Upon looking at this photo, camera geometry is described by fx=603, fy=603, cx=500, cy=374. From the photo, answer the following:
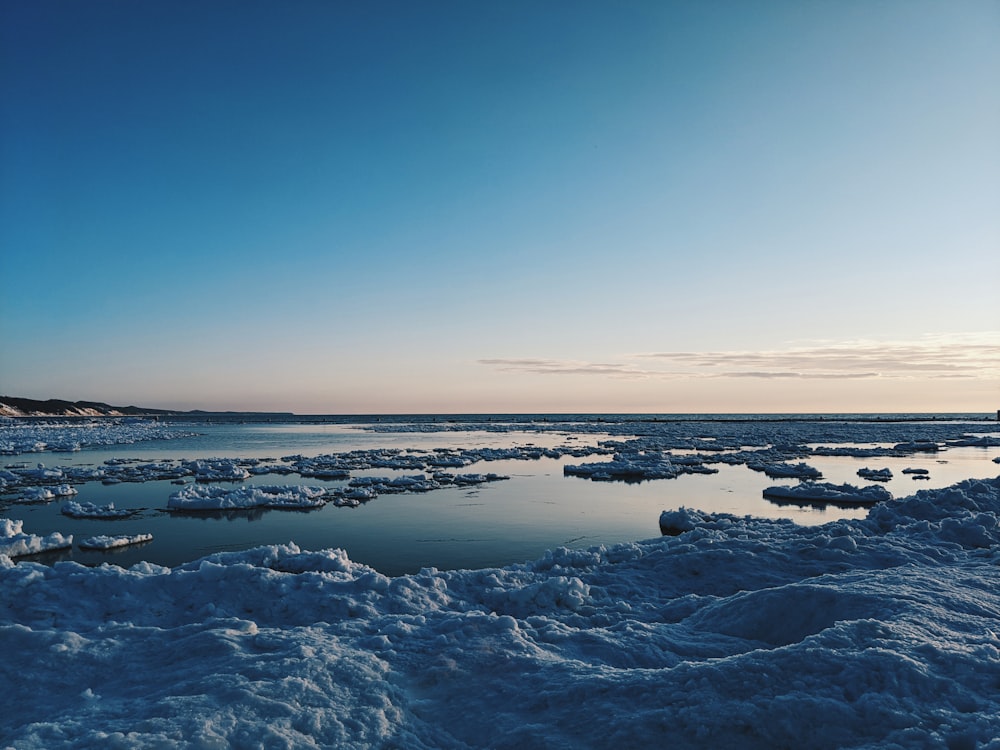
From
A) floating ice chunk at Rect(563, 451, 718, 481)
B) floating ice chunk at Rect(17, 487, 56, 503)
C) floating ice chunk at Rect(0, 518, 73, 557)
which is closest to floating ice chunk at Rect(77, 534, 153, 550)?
floating ice chunk at Rect(0, 518, 73, 557)

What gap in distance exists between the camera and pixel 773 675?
4.91m

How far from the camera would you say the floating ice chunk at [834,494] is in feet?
72.4

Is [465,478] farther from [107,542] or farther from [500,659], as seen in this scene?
[500,659]

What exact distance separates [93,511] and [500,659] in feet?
60.0

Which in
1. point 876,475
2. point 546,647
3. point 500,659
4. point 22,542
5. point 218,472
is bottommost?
point 876,475

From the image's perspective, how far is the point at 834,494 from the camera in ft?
73.6

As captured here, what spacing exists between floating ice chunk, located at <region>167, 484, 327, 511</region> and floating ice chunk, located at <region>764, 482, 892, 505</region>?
17265 mm

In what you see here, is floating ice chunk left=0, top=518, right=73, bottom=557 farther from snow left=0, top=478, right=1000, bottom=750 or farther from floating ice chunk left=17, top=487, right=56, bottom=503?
floating ice chunk left=17, top=487, right=56, bottom=503

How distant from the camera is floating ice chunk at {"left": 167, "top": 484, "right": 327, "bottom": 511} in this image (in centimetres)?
1997

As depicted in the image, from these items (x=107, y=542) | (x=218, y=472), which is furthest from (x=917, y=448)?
(x=107, y=542)

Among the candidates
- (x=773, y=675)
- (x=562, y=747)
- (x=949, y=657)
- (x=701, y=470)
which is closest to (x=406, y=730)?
(x=562, y=747)

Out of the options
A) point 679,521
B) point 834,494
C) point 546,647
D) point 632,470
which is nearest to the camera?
point 546,647

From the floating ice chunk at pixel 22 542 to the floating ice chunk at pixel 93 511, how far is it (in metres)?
3.58

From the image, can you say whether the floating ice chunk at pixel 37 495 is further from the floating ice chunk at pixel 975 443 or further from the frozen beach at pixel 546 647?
the floating ice chunk at pixel 975 443
